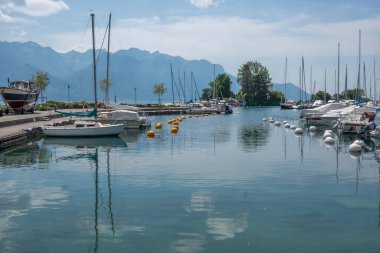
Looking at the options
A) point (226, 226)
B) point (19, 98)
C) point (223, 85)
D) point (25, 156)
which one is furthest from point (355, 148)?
point (223, 85)

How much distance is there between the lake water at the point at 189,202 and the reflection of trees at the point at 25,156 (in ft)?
0.26

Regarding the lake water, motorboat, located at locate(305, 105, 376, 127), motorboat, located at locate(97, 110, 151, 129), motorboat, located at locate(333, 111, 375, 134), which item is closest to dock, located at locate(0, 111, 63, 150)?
the lake water

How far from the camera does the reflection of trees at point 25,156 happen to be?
33.5m

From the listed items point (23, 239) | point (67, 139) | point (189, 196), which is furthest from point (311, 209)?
point (67, 139)

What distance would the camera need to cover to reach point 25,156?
120 ft

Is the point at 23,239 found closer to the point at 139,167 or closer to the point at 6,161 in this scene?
the point at 139,167

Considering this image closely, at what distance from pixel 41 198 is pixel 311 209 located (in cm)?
1270

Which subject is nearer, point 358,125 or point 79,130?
point 79,130

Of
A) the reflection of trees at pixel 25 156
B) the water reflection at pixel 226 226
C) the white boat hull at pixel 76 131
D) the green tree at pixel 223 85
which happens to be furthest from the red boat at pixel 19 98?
the green tree at pixel 223 85

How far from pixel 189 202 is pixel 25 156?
21.3 metres

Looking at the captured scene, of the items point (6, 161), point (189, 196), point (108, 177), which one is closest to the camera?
point (189, 196)

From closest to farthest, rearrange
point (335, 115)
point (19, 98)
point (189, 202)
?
1. point (189, 202)
2. point (335, 115)
3. point (19, 98)

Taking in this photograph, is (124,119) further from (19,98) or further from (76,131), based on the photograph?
(19,98)

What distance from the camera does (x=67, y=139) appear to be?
49438 mm
